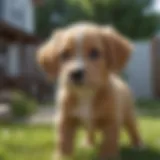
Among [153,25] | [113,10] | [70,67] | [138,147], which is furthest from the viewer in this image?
[153,25]

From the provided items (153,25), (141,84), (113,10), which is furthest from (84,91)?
(153,25)

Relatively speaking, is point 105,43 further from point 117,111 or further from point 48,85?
point 48,85

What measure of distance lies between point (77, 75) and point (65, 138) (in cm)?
58

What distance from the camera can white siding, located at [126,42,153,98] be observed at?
1578 centimetres

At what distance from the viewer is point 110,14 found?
57.9 ft

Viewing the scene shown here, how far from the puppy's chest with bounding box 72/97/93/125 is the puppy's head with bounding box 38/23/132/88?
0.16 meters

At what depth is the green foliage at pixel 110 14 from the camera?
17.4 metres

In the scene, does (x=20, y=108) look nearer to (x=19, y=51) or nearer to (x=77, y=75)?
(x=77, y=75)

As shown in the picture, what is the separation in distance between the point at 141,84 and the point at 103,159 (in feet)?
40.9

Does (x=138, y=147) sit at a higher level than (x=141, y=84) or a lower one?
lower

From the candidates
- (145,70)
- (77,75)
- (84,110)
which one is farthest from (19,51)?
(77,75)

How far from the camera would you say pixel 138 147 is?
440 cm

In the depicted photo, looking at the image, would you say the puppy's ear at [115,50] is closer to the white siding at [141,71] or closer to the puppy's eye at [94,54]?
the puppy's eye at [94,54]

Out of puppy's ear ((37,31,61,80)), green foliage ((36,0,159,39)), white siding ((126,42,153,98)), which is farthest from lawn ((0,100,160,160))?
green foliage ((36,0,159,39))
